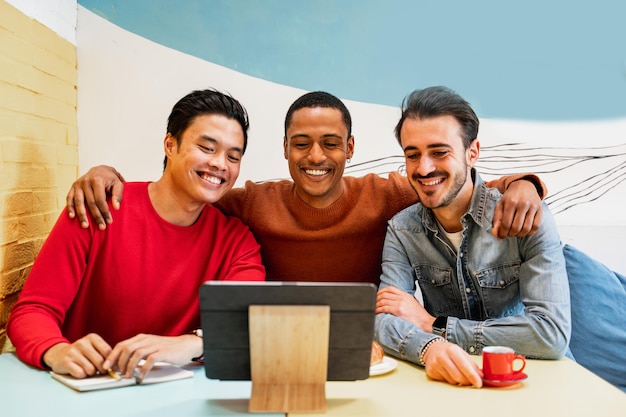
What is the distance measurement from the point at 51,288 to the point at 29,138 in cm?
74

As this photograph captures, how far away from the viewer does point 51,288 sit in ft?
6.14

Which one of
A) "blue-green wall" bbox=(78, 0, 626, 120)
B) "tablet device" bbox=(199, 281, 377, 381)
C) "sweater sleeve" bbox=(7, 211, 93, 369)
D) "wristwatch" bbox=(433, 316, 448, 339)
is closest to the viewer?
"tablet device" bbox=(199, 281, 377, 381)

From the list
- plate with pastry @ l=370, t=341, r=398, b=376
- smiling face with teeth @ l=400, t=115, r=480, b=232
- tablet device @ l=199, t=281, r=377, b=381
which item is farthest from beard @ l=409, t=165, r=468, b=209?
tablet device @ l=199, t=281, r=377, b=381

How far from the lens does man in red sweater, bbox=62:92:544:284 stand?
2305 mm

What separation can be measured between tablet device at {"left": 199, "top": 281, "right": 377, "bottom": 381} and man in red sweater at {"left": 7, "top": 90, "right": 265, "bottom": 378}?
718mm

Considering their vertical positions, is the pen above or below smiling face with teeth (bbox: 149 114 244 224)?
below

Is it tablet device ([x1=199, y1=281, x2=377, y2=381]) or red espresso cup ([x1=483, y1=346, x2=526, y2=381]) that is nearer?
tablet device ([x1=199, y1=281, x2=377, y2=381])

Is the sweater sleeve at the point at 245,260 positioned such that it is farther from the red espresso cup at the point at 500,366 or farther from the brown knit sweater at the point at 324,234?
the red espresso cup at the point at 500,366

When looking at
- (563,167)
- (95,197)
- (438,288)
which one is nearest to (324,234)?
(438,288)

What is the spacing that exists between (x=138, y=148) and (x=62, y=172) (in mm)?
356

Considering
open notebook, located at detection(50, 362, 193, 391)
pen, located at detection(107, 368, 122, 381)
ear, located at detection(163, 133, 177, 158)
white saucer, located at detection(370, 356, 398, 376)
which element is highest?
ear, located at detection(163, 133, 177, 158)

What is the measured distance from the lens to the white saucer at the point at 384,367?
5.15 ft

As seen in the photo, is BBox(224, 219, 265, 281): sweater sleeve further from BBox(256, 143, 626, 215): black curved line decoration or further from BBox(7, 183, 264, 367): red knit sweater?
BBox(256, 143, 626, 215): black curved line decoration

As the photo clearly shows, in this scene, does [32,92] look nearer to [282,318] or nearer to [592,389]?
[282,318]
